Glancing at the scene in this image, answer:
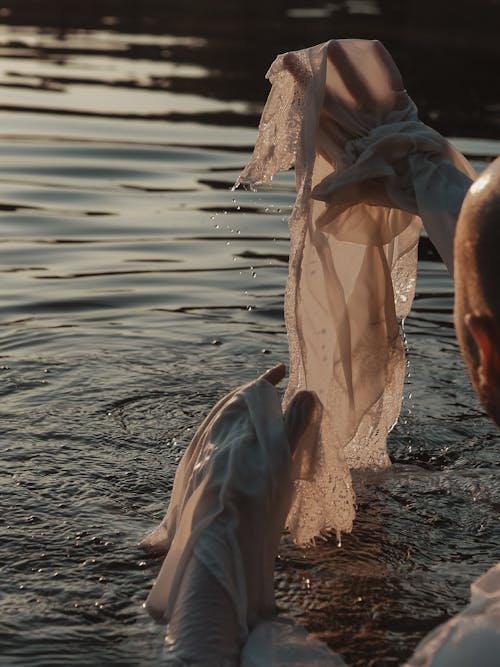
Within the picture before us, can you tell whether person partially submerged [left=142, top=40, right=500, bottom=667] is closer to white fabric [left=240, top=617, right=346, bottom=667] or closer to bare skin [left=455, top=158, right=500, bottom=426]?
white fabric [left=240, top=617, right=346, bottom=667]

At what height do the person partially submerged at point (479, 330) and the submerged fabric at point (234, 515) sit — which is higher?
the person partially submerged at point (479, 330)

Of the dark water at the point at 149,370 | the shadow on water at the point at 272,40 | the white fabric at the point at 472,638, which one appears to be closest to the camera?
the white fabric at the point at 472,638

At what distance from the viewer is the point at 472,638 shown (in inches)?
86.0

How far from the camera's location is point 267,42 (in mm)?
16922

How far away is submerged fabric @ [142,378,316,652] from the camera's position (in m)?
3.23

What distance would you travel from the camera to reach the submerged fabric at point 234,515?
323cm

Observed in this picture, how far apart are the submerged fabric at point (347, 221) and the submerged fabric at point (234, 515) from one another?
0.82 ft

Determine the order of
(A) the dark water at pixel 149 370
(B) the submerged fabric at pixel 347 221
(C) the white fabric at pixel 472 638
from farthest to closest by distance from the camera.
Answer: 1. (A) the dark water at pixel 149 370
2. (B) the submerged fabric at pixel 347 221
3. (C) the white fabric at pixel 472 638

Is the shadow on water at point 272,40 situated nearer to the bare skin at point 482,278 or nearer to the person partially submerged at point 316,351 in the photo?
the person partially submerged at point 316,351

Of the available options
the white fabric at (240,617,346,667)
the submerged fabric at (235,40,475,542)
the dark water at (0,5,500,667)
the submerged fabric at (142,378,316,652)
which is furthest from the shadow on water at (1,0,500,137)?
the white fabric at (240,617,346,667)

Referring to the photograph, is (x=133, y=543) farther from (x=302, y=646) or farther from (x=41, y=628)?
(x=302, y=646)

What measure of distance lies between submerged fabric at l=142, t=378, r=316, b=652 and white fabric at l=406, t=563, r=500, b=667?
0.91 m

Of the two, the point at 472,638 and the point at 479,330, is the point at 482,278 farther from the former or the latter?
the point at 472,638

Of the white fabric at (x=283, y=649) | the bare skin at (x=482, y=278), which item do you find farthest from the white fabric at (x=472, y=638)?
the white fabric at (x=283, y=649)
